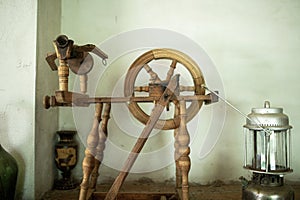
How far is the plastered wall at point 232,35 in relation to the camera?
1785 mm

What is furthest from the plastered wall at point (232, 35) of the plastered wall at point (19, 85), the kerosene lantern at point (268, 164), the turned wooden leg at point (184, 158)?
the turned wooden leg at point (184, 158)

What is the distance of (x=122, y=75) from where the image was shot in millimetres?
1783

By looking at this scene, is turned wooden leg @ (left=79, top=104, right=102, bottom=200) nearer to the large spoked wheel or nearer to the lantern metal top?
the large spoked wheel

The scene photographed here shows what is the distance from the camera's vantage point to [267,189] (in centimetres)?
118

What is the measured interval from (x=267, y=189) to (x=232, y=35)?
939 millimetres

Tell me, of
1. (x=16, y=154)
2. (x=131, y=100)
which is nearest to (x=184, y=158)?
(x=131, y=100)

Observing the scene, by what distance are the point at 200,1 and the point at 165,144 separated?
843mm

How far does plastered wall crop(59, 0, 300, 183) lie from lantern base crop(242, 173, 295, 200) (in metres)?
0.55

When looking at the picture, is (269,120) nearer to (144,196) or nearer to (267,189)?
(267,189)

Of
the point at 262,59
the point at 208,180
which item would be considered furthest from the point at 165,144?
the point at 262,59

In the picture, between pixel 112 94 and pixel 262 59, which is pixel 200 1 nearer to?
pixel 262 59

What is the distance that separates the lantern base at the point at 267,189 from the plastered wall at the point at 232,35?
0.55 metres

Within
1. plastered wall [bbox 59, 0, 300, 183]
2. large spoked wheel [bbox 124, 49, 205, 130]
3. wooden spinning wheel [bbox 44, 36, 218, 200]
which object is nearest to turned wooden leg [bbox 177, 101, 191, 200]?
wooden spinning wheel [bbox 44, 36, 218, 200]

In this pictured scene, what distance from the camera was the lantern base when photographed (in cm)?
117
